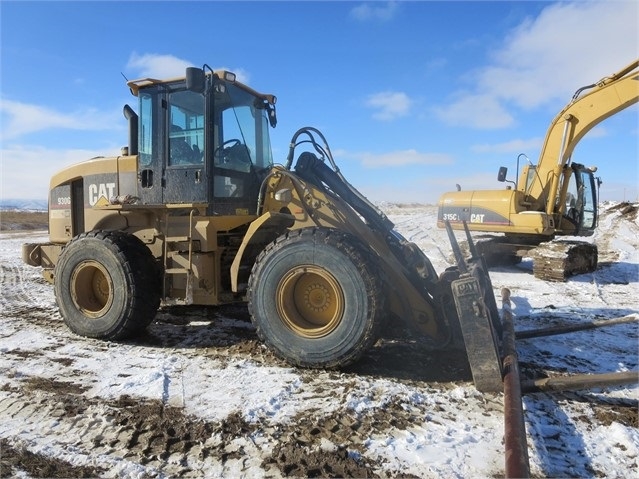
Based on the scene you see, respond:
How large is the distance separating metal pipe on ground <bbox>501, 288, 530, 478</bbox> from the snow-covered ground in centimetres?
26

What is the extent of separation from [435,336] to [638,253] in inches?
498

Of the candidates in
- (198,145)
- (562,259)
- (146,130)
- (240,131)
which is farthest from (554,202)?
(146,130)

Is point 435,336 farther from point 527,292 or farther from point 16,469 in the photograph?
point 527,292

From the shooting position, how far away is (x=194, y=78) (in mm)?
4605

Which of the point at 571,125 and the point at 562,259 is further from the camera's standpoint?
the point at 571,125

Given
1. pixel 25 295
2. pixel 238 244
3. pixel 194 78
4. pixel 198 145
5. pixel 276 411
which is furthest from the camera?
pixel 25 295

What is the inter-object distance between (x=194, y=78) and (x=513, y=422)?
158 inches

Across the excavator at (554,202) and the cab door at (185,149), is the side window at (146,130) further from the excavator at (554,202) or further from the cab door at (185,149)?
the excavator at (554,202)

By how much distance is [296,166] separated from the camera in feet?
16.9

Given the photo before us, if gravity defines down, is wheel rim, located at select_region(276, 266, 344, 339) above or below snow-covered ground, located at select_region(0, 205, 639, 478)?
above

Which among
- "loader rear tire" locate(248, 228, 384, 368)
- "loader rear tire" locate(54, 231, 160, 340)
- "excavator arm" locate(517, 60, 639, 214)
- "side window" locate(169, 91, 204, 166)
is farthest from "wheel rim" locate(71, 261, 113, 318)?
"excavator arm" locate(517, 60, 639, 214)

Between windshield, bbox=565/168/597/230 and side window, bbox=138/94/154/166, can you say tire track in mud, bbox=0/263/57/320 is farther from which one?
windshield, bbox=565/168/597/230

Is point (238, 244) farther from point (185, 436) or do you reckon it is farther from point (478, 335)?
point (478, 335)

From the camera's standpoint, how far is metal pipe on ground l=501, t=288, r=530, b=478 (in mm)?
2193
